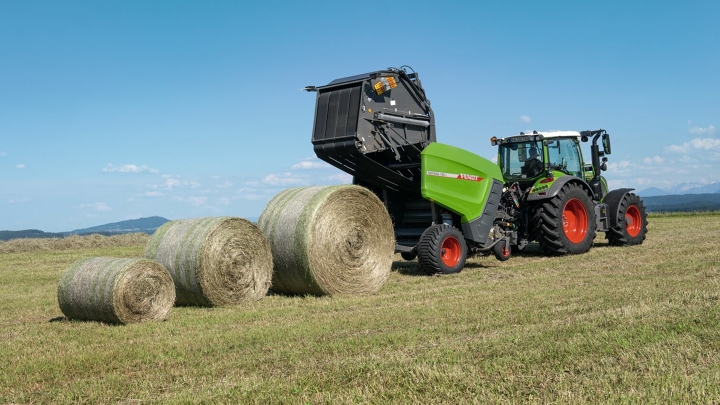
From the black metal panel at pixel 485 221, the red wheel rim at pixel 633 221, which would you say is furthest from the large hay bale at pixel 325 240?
the red wheel rim at pixel 633 221

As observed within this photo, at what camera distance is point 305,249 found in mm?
8516

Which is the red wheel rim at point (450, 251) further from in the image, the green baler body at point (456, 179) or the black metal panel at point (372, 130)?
the black metal panel at point (372, 130)

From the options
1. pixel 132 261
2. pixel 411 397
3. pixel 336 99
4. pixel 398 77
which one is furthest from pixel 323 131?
pixel 411 397

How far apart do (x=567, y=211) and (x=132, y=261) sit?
27.0ft

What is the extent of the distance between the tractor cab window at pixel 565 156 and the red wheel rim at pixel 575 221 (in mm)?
683

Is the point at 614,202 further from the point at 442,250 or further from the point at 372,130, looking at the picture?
the point at 372,130

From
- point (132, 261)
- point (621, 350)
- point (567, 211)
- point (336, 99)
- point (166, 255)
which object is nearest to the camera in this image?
point (621, 350)

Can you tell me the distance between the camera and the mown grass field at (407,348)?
436 centimetres

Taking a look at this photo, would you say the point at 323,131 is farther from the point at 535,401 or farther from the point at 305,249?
the point at 535,401

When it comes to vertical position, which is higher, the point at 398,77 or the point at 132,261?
the point at 398,77

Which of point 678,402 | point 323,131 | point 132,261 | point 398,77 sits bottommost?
point 678,402

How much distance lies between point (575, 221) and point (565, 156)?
122 cm

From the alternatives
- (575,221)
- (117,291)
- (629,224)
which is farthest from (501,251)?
(117,291)

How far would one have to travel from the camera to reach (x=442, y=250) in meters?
10.8
